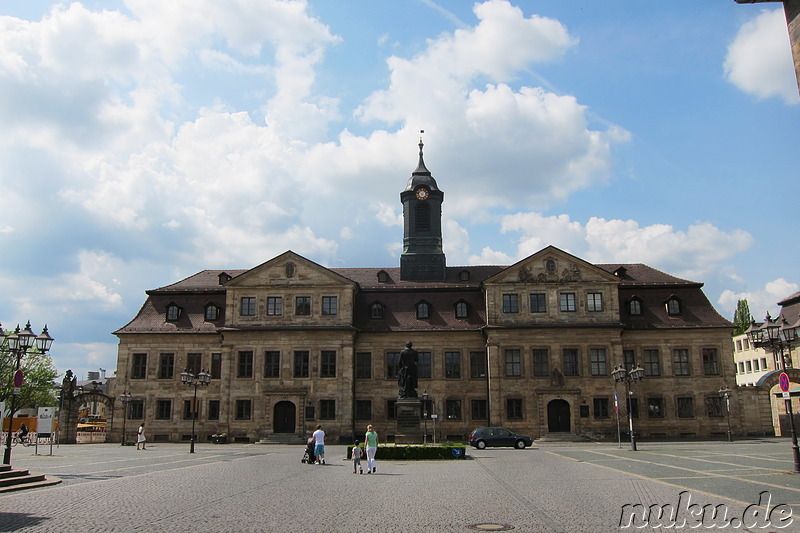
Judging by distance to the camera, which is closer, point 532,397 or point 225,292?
point 532,397

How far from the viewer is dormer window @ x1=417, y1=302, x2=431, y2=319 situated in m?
58.2

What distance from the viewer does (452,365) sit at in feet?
187

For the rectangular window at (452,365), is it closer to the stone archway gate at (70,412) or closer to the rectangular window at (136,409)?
the rectangular window at (136,409)

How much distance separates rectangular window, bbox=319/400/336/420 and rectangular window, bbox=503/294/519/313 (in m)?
15.8

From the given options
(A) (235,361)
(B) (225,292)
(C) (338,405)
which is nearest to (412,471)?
(C) (338,405)

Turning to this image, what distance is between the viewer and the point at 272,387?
55.3m

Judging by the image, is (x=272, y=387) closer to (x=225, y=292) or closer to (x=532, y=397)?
(x=225, y=292)

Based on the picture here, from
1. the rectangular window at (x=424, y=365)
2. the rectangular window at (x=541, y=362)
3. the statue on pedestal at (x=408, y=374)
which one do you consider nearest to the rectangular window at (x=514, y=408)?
the rectangular window at (x=541, y=362)

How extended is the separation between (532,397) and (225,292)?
2758 cm

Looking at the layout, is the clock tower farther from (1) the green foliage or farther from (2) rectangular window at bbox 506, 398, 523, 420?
(1) the green foliage

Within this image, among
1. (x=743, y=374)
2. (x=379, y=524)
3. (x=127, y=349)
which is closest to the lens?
(x=379, y=524)

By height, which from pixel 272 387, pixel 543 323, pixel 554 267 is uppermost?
pixel 554 267

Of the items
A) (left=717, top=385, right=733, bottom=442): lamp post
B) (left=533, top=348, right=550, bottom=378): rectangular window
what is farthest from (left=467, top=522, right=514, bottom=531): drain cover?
(left=717, top=385, right=733, bottom=442): lamp post

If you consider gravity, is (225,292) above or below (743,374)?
above
